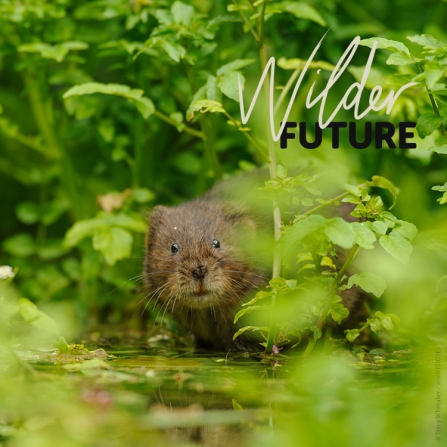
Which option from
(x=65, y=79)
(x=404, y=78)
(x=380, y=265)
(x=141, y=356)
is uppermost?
(x=65, y=79)

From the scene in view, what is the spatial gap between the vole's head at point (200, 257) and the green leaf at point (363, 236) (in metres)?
1.26

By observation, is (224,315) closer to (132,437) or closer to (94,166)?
(132,437)

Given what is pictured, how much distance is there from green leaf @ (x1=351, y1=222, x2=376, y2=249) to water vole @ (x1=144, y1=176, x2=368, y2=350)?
1065mm

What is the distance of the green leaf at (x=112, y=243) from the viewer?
4809 mm

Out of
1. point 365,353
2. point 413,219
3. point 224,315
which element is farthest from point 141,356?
point 413,219

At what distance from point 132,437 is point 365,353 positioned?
74.0 inches

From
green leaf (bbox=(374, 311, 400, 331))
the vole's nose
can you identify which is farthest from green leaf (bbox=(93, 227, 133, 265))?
green leaf (bbox=(374, 311, 400, 331))

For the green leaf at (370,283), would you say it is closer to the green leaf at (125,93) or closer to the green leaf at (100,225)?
the green leaf at (125,93)

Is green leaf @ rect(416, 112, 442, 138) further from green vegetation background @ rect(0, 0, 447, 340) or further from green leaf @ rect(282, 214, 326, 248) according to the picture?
green vegetation background @ rect(0, 0, 447, 340)

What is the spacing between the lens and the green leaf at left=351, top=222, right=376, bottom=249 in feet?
9.45

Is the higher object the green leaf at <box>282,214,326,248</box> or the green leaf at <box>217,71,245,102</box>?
the green leaf at <box>217,71,245,102</box>

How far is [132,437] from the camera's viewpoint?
229 cm

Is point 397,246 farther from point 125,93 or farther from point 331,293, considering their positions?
point 125,93

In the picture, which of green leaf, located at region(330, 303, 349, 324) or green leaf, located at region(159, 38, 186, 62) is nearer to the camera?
green leaf, located at region(330, 303, 349, 324)
